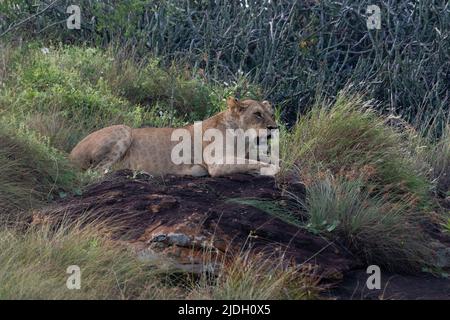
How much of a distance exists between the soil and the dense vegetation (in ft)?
0.74

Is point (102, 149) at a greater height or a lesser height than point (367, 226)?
greater

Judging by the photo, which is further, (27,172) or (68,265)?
(27,172)

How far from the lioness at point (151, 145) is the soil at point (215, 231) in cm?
158

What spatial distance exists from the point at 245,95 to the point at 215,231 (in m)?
6.43

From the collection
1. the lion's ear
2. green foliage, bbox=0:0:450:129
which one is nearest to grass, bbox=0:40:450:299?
the lion's ear

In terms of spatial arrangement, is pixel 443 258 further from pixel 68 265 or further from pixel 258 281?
pixel 68 265

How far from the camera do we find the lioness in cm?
1113

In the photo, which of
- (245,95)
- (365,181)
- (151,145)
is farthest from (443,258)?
(245,95)

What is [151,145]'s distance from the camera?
11.3 metres

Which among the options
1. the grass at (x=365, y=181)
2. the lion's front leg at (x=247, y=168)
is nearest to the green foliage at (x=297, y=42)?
the grass at (x=365, y=181)

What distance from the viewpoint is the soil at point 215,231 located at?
795cm

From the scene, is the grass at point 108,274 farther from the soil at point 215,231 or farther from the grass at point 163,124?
the soil at point 215,231

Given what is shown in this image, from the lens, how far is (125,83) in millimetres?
14508
